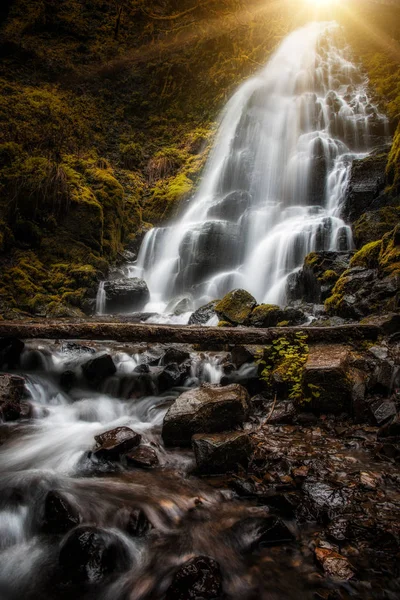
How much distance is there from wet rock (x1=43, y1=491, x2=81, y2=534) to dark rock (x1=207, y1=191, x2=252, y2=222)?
14.4m

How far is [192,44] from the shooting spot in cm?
2523

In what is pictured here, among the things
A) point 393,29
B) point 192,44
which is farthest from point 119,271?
point 393,29

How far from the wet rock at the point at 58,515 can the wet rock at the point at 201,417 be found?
123 cm

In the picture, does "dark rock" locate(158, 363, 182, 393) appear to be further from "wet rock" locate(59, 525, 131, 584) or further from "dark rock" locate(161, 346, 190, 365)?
"wet rock" locate(59, 525, 131, 584)

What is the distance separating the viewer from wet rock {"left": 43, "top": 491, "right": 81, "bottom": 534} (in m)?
2.29

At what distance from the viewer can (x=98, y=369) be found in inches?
209

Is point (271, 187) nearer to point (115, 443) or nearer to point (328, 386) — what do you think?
point (328, 386)

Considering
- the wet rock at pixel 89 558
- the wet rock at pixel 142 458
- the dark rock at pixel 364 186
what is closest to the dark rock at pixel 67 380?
the wet rock at pixel 142 458

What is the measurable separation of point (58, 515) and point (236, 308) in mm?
5998

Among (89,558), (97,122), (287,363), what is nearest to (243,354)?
(287,363)

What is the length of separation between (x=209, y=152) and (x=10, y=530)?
2087cm

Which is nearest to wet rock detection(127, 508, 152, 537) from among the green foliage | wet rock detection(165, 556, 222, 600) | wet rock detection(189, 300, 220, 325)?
wet rock detection(165, 556, 222, 600)

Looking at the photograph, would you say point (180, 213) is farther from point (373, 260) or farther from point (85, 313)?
point (373, 260)

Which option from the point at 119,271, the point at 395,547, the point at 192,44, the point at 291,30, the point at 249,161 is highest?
the point at 291,30
